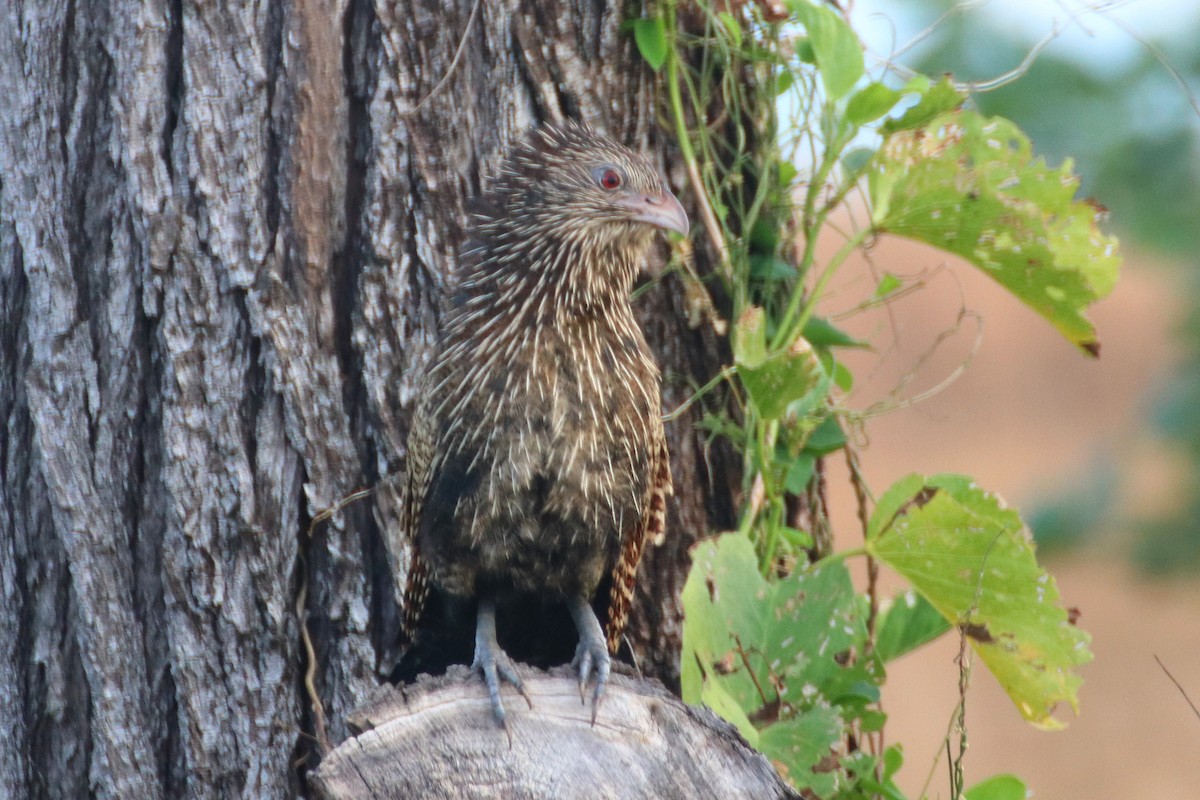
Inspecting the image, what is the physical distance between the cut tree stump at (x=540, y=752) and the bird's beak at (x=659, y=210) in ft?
3.45

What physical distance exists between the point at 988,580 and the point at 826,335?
2.56 ft

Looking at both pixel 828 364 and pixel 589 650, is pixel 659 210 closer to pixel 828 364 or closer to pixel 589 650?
pixel 828 364

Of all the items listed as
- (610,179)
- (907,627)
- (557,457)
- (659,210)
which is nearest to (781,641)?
(907,627)

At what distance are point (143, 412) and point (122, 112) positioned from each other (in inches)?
27.2

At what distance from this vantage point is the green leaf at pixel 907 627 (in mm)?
2926

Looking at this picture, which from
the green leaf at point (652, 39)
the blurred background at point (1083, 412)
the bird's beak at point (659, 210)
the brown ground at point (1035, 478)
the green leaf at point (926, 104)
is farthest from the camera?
the brown ground at point (1035, 478)

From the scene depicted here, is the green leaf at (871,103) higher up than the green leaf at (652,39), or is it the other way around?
the green leaf at (652,39)

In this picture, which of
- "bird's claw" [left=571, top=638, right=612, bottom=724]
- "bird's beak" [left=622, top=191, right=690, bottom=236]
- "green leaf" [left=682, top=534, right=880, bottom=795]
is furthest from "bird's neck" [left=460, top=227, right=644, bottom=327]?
"bird's claw" [left=571, top=638, right=612, bottom=724]

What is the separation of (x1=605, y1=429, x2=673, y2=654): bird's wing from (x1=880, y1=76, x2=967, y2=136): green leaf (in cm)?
87

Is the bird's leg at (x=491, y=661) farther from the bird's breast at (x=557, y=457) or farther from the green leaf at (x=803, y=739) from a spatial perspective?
the green leaf at (x=803, y=739)

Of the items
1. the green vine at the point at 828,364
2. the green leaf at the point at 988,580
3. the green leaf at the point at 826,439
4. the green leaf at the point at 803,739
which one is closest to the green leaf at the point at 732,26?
the green vine at the point at 828,364

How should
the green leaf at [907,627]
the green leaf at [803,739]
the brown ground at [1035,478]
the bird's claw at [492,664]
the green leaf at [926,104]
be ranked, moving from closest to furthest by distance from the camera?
the bird's claw at [492,664] < the green leaf at [803,739] < the green leaf at [926,104] < the green leaf at [907,627] < the brown ground at [1035,478]

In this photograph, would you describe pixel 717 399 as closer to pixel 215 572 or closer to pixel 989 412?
pixel 215 572

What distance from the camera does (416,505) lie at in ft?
9.00
